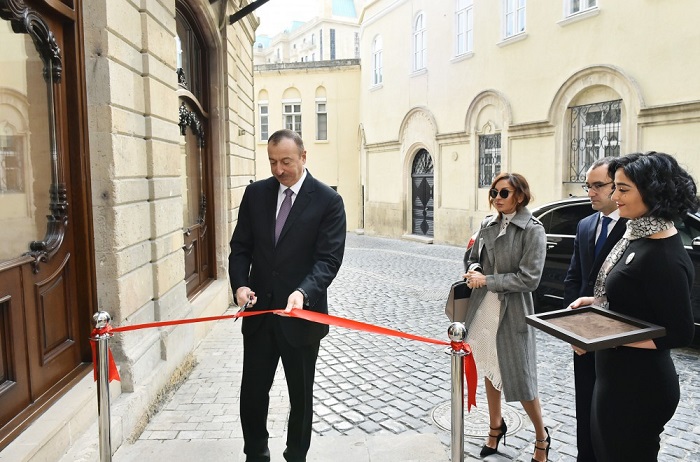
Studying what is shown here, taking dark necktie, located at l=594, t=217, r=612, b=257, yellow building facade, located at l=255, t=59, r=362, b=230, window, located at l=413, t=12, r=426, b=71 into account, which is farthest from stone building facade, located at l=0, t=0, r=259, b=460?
yellow building facade, located at l=255, t=59, r=362, b=230

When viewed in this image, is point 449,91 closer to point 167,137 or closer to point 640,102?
point 640,102

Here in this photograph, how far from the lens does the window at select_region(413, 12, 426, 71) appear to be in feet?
67.5

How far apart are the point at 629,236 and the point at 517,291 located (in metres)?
1.06

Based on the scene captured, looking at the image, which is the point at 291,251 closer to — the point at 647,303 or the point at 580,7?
the point at 647,303

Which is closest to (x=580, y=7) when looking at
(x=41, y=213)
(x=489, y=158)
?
(x=489, y=158)

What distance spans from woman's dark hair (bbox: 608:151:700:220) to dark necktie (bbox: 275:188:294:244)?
191 centimetres

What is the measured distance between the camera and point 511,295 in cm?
372

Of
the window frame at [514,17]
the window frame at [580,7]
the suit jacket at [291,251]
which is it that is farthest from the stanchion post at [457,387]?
the window frame at [514,17]

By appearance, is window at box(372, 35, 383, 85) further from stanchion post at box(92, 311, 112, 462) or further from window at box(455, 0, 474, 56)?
stanchion post at box(92, 311, 112, 462)

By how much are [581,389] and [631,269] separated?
1.11m

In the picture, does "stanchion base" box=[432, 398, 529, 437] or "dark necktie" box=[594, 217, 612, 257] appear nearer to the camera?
"dark necktie" box=[594, 217, 612, 257]

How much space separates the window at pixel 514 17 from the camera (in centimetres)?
1551

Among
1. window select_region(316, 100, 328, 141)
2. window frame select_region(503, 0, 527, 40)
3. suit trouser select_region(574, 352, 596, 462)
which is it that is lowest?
suit trouser select_region(574, 352, 596, 462)

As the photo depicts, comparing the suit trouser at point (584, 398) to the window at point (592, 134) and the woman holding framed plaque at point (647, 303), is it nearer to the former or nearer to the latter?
the woman holding framed plaque at point (647, 303)
